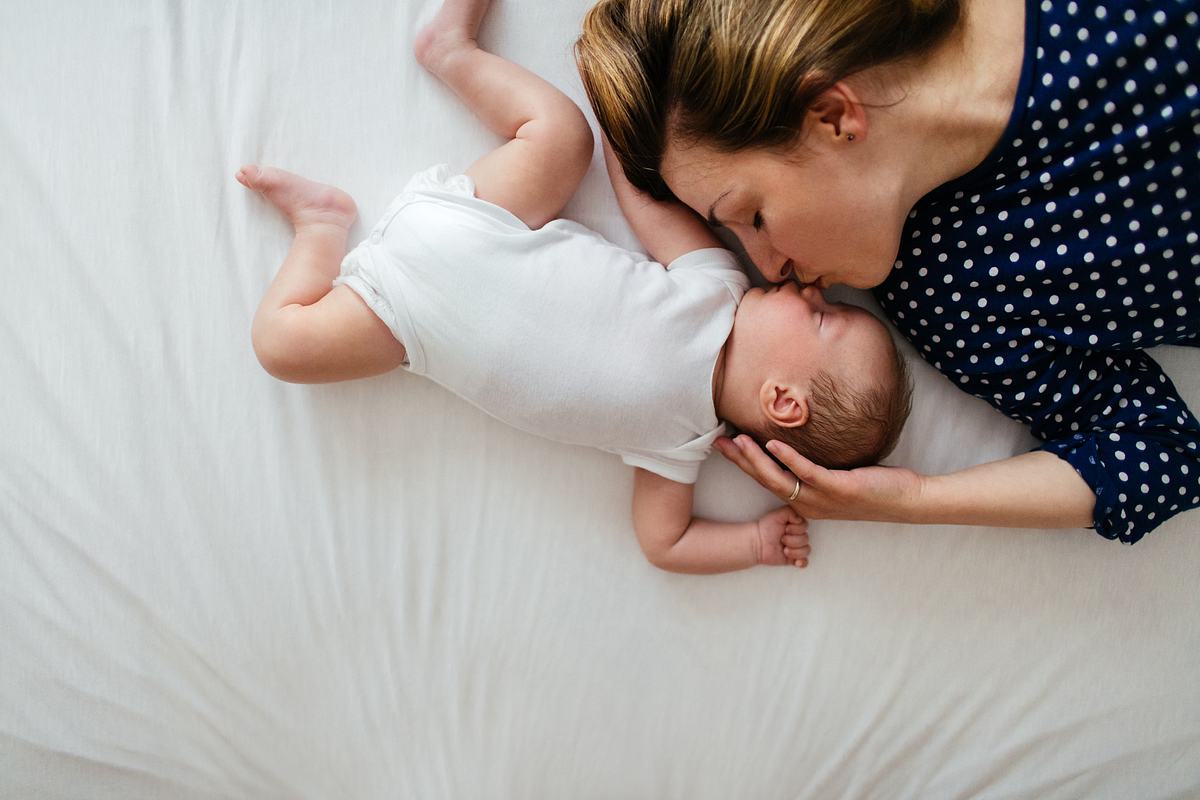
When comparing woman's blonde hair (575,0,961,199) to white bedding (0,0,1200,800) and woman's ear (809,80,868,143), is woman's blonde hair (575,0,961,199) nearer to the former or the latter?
woman's ear (809,80,868,143)

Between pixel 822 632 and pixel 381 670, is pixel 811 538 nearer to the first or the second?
pixel 822 632

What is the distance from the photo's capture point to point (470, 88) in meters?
1.00

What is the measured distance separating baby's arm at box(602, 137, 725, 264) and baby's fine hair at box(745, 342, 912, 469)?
23 cm

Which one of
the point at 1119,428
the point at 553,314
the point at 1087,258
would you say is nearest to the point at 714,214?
the point at 553,314

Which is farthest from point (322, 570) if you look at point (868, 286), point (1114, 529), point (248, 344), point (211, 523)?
point (1114, 529)

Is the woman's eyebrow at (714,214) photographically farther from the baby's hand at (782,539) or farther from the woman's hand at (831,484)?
the baby's hand at (782,539)

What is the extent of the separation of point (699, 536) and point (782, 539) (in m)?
0.11

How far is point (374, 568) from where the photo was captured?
1.06m

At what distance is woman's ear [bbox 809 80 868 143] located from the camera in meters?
0.80

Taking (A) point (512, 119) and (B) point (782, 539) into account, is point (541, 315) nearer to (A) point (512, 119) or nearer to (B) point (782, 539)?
(A) point (512, 119)

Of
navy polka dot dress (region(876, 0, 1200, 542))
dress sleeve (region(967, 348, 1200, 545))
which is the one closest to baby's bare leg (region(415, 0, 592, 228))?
navy polka dot dress (region(876, 0, 1200, 542))

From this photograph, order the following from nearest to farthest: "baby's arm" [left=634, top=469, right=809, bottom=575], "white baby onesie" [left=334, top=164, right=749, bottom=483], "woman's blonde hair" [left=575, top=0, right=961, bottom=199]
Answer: "woman's blonde hair" [left=575, top=0, right=961, bottom=199], "white baby onesie" [left=334, top=164, right=749, bottom=483], "baby's arm" [left=634, top=469, right=809, bottom=575]

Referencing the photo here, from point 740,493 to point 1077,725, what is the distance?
54cm

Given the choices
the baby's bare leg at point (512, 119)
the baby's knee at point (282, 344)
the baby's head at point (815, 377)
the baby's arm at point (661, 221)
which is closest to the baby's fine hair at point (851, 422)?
the baby's head at point (815, 377)
